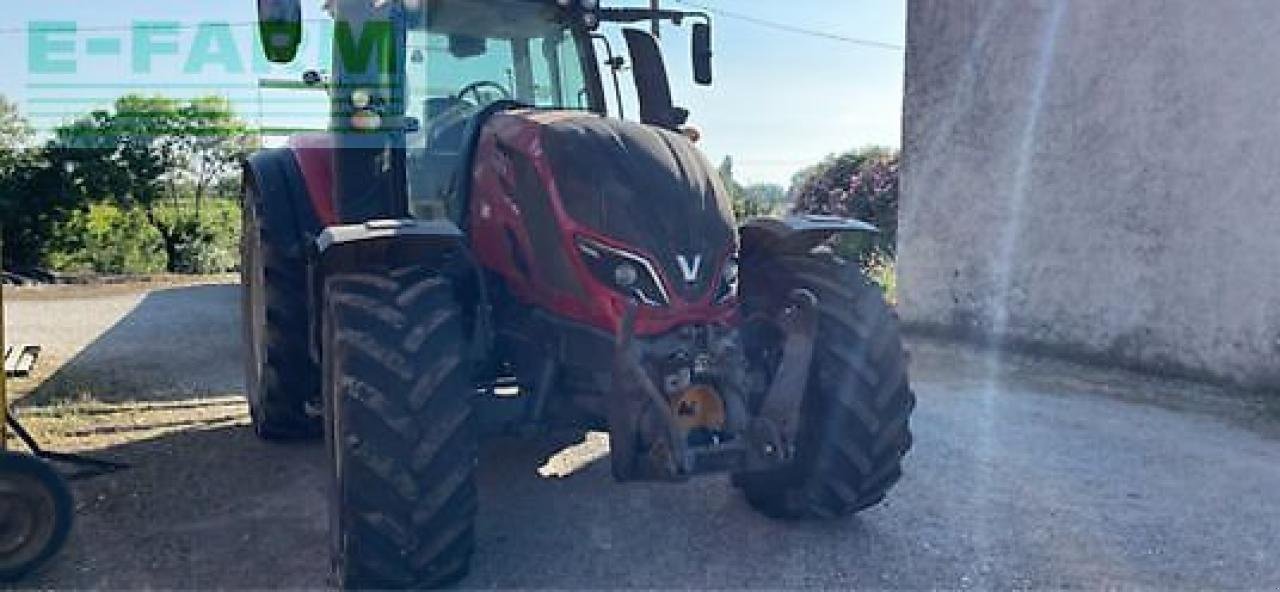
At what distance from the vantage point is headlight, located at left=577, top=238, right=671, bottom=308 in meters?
3.54

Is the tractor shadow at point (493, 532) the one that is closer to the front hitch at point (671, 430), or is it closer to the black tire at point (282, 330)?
the black tire at point (282, 330)

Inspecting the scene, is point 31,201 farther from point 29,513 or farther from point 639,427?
point 639,427

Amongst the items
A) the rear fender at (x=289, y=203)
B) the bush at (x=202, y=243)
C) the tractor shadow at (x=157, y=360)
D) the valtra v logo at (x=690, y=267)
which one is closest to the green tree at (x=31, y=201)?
the bush at (x=202, y=243)

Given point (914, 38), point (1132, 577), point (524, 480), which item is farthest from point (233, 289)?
point (1132, 577)

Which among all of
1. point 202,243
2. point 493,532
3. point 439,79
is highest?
point 439,79

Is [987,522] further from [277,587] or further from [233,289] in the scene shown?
[233,289]

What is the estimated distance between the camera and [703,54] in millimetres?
4938

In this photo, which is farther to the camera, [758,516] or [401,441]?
[758,516]

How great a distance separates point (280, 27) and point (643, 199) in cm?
137

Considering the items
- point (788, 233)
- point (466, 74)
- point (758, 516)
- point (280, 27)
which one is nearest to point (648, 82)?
point (466, 74)

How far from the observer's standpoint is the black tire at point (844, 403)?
12.7ft

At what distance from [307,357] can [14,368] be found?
3.96m

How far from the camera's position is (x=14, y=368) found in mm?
7660

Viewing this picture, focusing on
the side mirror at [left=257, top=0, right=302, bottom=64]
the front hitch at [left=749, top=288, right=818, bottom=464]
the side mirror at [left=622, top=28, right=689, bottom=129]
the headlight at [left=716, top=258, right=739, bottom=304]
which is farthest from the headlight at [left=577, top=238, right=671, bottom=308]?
the side mirror at [left=622, top=28, right=689, bottom=129]
